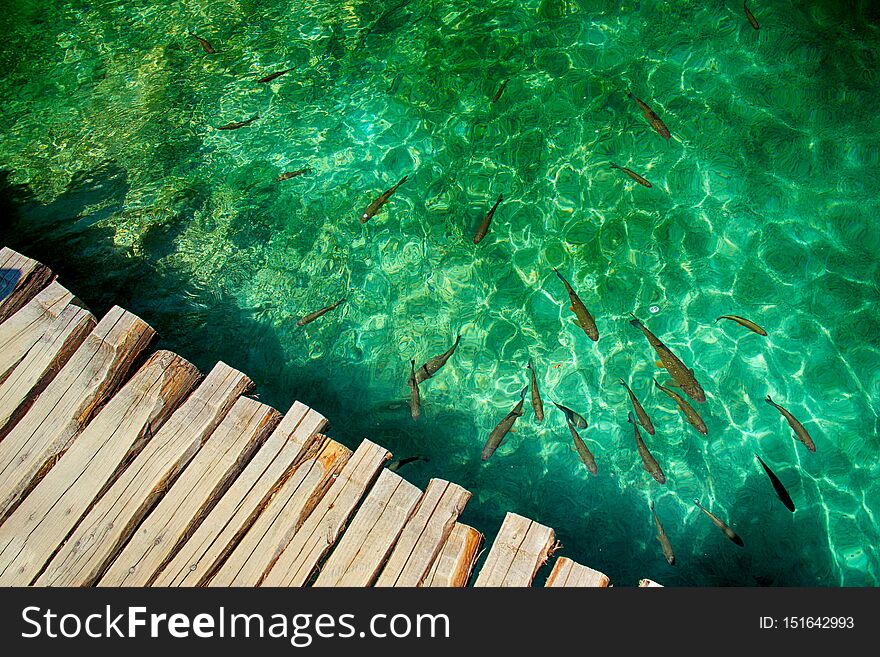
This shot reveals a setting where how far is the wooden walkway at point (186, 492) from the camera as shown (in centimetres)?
415

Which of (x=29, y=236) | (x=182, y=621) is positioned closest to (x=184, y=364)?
(x=182, y=621)

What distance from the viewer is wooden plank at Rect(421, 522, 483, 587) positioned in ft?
13.6

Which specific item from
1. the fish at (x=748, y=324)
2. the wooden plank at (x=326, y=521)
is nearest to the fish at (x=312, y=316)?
the wooden plank at (x=326, y=521)

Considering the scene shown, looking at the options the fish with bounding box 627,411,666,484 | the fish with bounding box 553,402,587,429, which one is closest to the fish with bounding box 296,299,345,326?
the fish with bounding box 553,402,587,429

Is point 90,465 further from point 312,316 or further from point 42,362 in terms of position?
point 312,316

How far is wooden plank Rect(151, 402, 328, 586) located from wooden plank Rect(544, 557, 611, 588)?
74.5 inches

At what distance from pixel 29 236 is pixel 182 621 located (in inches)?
224

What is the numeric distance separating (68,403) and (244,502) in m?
1.55

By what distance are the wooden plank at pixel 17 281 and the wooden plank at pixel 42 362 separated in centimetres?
47

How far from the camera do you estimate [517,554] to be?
13.6ft

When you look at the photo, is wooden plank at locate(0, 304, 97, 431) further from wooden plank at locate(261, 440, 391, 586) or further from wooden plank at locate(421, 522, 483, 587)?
wooden plank at locate(421, 522, 483, 587)

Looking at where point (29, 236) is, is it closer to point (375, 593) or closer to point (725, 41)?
point (375, 593)

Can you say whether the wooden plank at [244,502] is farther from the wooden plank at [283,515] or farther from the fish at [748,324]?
the fish at [748,324]

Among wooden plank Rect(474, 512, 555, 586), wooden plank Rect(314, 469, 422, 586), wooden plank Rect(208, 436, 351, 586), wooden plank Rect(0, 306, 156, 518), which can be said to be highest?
wooden plank Rect(0, 306, 156, 518)
